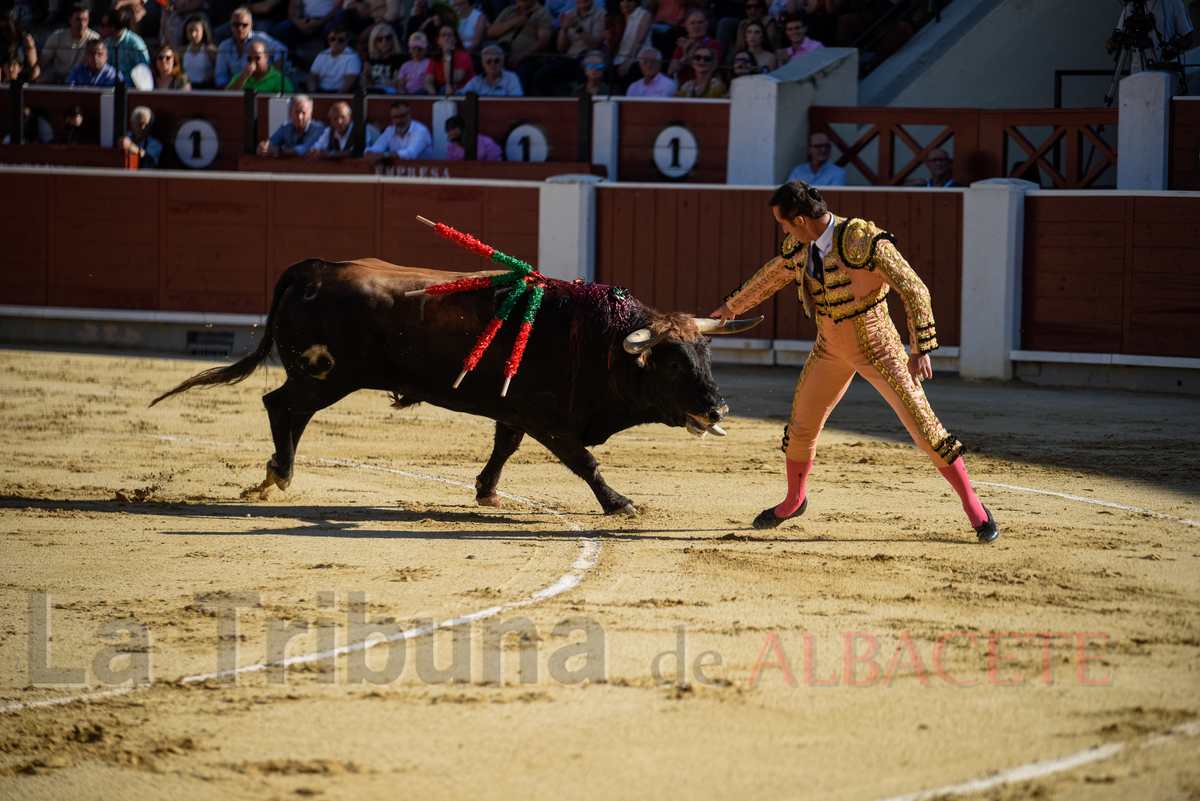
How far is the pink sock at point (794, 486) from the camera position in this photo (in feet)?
14.5

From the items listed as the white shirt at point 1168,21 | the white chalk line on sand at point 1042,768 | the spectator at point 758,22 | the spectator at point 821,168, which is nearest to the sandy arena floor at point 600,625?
the white chalk line on sand at point 1042,768

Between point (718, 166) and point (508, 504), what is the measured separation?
214 inches

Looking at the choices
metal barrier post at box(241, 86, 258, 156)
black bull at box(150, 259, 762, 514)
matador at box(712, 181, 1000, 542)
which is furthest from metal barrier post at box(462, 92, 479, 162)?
matador at box(712, 181, 1000, 542)

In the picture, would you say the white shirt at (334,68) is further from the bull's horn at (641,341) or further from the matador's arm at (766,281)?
the matador's arm at (766,281)

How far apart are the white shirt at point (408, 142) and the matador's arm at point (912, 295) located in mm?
6430

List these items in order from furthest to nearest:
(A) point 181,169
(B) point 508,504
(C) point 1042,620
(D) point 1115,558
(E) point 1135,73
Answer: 1. (A) point 181,169
2. (E) point 1135,73
3. (B) point 508,504
4. (D) point 1115,558
5. (C) point 1042,620

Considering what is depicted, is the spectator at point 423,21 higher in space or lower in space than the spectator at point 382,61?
higher

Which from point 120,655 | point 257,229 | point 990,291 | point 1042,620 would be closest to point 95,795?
point 120,655

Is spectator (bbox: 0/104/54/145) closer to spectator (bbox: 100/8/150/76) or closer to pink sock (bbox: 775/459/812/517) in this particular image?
spectator (bbox: 100/8/150/76)

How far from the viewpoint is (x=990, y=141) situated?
9.16 meters

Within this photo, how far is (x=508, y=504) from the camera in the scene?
4953 mm

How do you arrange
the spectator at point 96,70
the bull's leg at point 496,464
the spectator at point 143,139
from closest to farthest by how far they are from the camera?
1. the bull's leg at point 496,464
2. the spectator at point 143,139
3. the spectator at point 96,70

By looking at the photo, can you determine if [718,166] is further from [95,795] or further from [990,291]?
[95,795]

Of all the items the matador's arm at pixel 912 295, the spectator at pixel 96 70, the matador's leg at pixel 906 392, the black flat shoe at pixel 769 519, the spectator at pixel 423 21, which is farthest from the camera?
the spectator at pixel 96 70
